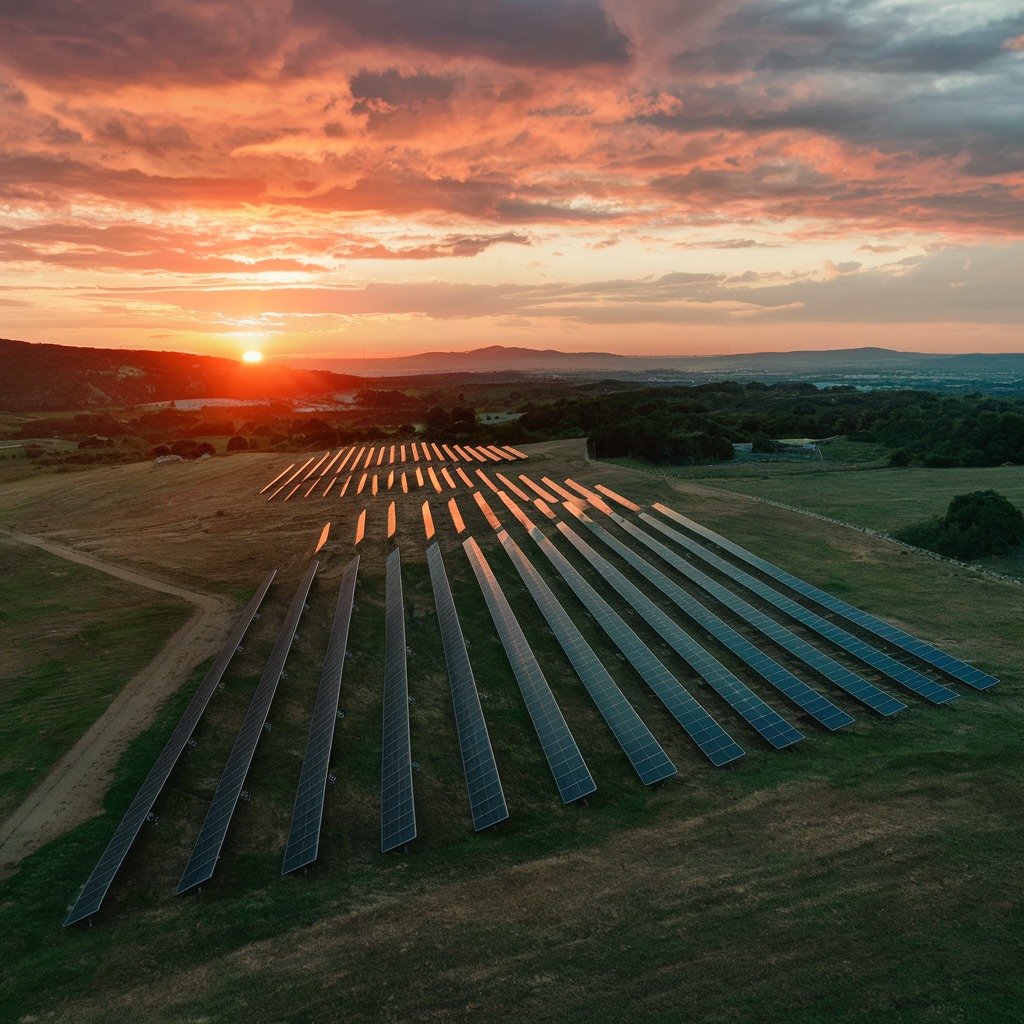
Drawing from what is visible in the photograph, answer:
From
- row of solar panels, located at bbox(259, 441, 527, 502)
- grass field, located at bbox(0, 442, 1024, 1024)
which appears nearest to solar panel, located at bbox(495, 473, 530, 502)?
row of solar panels, located at bbox(259, 441, 527, 502)

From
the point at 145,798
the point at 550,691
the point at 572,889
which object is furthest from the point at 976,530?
the point at 145,798

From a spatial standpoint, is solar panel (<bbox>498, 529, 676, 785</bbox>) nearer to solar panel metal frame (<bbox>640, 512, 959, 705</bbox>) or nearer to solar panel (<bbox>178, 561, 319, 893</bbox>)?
solar panel metal frame (<bbox>640, 512, 959, 705</bbox>)

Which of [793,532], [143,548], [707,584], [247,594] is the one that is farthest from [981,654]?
[143,548]

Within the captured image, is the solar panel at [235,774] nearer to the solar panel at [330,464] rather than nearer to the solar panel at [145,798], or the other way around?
the solar panel at [145,798]

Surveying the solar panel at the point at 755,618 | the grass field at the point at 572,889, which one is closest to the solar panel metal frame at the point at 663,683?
the grass field at the point at 572,889

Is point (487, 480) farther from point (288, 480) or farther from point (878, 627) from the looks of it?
point (878, 627)

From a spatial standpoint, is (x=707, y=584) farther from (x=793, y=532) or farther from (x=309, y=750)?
(x=309, y=750)
